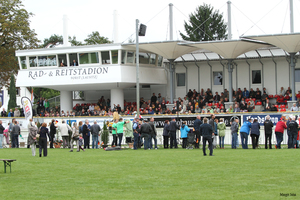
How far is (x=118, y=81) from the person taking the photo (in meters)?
35.4

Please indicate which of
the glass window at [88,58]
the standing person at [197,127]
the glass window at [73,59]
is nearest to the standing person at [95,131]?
the standing person at [197,127]

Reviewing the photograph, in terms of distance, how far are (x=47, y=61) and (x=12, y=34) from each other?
9.36m

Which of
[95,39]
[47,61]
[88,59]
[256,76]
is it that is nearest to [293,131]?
[256,76]

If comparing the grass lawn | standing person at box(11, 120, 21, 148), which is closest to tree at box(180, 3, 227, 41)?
standing person at box(11, 120, 21, 148)

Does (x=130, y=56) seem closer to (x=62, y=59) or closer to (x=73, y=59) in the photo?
(x=73, y=59)

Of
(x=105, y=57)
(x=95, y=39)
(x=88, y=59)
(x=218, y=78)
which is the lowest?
(x=218, y=78)

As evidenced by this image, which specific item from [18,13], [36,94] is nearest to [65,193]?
[18,13]

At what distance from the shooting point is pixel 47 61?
3800cm

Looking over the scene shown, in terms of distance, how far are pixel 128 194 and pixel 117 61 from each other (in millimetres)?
27688

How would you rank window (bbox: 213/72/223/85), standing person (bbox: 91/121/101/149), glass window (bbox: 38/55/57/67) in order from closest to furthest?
standing person (bbox: 91/121/101/149) → glass window (bbox: 38/55/57/67) → window (bbox: 213/72/223/85)

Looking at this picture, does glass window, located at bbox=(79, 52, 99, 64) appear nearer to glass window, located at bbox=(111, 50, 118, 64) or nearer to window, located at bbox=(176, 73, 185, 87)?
glass window, located at bbox=(111, 50, 118, 64)

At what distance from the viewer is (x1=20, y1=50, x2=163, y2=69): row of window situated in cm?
3600

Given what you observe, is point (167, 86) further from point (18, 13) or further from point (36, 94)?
point (36, 94)

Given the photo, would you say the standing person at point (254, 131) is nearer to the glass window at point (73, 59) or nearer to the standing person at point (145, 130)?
the standing person at point (145, 130)
